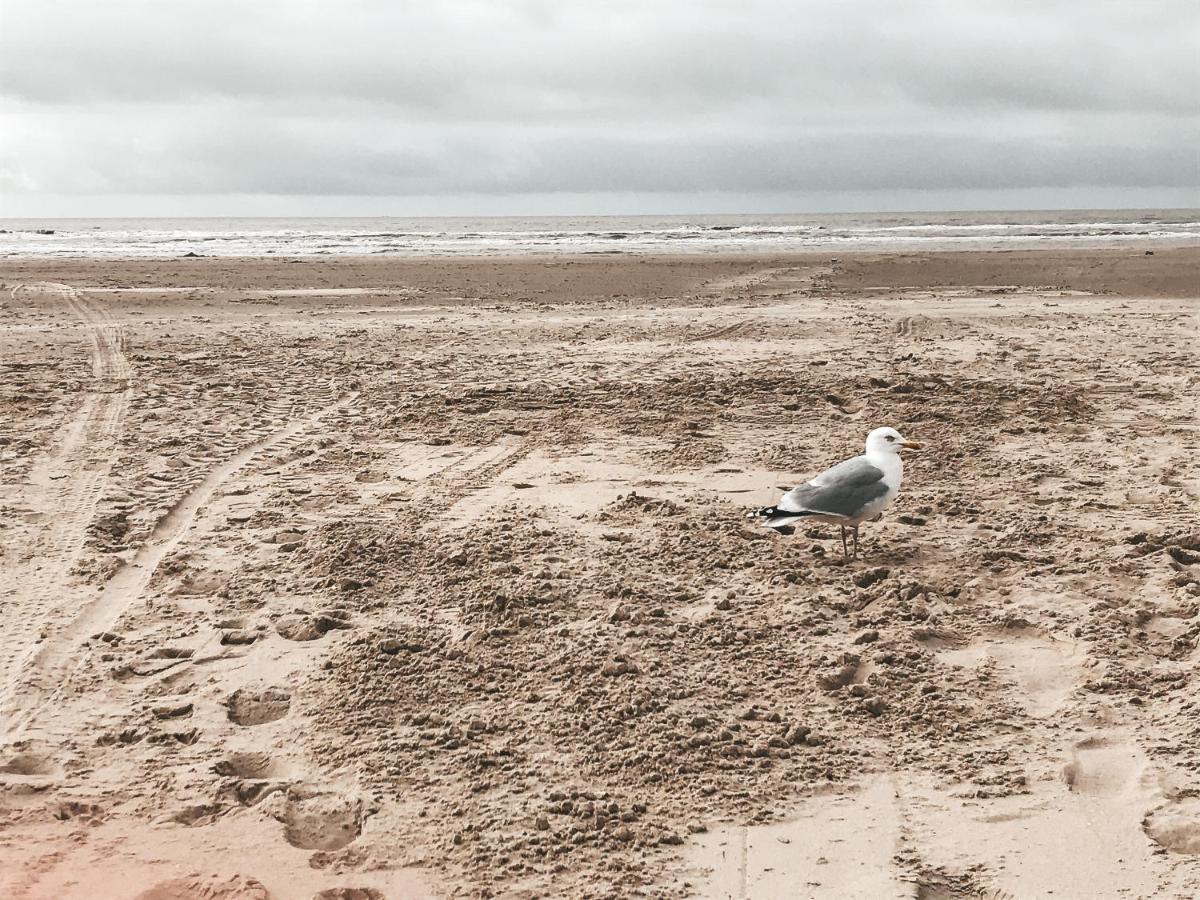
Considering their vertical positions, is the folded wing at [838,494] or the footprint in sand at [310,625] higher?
the folded wing at [838,494]

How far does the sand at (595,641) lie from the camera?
3.24 meters

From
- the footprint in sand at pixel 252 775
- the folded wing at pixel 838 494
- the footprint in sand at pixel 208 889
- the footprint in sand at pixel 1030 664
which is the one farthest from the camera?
the folded wing at pixel 838 494

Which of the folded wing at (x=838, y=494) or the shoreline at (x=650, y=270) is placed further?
the shoreline at (x=650, y=270)

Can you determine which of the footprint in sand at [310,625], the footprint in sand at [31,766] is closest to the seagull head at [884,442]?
the footprint in sand at [310,625]

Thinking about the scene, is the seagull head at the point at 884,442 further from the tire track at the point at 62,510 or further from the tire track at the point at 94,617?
the tire track at the point at 62,510

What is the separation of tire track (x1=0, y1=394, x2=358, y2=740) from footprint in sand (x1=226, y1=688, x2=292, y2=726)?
0.69 metres

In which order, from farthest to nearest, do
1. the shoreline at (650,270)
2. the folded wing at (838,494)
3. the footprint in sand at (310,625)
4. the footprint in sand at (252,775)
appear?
the shoreline at (650,270) → the folded wing at (838,494) → the footprint in sand at (310,625) → the footprint in sand at (252,775)

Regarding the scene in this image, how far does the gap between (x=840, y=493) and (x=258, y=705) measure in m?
2.81

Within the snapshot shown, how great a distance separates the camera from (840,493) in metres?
5.28

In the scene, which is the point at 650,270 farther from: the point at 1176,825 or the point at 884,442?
the point at 1176,825

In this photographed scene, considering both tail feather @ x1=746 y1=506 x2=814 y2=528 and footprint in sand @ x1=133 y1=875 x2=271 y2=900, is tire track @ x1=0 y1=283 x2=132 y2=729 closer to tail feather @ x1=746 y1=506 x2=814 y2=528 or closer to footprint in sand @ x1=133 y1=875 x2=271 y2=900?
footprint in sand @ x1=133 y1=875 x2=271 y2=900

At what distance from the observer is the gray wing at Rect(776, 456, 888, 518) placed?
5.26 m

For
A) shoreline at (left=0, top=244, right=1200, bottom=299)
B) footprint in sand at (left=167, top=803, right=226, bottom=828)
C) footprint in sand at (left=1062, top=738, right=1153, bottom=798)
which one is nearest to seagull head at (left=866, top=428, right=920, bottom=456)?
footprint in sand at (left=1062, top=738, right=1153, bottom=798)

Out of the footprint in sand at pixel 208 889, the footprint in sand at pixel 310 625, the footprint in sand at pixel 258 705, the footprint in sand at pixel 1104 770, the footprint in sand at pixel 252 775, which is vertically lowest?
the footprint in sand at pixel 208 889
